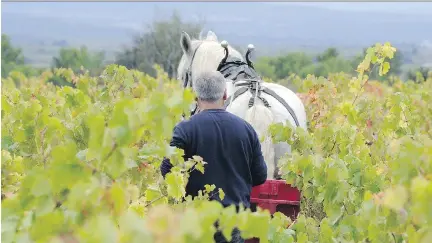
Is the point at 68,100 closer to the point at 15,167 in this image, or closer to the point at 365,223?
the point at 15,167

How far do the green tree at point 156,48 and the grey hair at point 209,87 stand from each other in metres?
36.2

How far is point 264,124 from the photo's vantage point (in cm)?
495

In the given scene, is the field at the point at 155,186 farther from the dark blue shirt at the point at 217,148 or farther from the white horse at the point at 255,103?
the white horse at the point at 255,103

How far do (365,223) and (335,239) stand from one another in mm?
745

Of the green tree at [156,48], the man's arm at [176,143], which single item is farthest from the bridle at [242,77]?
the green tree at [156,48]

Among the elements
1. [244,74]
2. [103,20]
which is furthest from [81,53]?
[103,20]

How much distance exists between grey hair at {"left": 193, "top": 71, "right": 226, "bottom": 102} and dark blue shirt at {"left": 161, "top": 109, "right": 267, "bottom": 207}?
0.07m

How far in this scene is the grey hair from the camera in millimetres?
3785

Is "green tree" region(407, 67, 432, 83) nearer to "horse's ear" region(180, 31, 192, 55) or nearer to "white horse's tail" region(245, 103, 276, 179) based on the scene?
"horse's ear" region(180, 31, 192, 55)

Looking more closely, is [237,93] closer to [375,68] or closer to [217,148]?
[217,148]

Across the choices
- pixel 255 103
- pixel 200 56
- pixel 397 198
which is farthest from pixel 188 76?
pixel 397 198

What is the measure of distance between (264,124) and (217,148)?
1.20m

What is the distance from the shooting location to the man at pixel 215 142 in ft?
12.4

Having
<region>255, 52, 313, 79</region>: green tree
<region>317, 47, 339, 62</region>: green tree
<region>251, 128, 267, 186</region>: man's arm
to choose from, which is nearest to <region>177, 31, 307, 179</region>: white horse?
<region>251, 128, 267, 186</region>: man's arm
